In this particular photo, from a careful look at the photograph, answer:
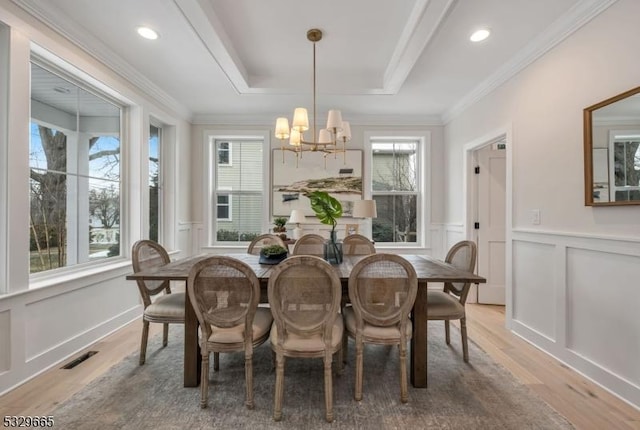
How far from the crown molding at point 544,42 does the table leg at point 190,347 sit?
3.39m

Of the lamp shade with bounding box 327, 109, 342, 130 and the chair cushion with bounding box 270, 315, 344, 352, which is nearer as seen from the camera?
the chair cushion with bounding box 270, 315, 344, 352

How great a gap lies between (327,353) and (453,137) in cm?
371

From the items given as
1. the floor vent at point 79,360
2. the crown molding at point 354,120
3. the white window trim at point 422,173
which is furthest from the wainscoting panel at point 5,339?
A: the white window trim at point 422,173

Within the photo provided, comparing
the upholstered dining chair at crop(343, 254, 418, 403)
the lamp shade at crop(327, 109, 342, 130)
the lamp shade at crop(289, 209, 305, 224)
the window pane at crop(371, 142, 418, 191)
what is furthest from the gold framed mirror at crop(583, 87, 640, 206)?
the lamp shade at crop(289, 209, 305, 224)

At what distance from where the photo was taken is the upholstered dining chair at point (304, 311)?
1679mm

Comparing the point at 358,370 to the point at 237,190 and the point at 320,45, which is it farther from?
the point at 237,190

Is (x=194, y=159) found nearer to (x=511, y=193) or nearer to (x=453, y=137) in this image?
(x=453, y=137)

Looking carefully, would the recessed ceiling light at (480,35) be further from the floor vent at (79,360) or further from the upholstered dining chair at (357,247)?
the floor vent at (79,360)

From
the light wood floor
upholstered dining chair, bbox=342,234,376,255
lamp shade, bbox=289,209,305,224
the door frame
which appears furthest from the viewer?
lamp shade, bbox=289,209,305,224

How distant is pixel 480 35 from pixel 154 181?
12.9 feet

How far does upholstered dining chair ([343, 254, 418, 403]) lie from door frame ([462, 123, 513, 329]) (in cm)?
184

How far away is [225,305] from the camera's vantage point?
5.93ft

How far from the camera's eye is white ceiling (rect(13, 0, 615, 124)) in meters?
2.28

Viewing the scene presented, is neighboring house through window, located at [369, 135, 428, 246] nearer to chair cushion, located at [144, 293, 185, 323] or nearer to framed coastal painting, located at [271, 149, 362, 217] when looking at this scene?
framed coastal painting, located at [271, 149, 362, 217]
